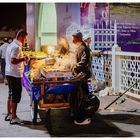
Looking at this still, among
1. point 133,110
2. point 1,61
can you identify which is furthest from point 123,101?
point 1,61

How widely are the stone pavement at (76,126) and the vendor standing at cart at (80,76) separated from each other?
0.21 meters

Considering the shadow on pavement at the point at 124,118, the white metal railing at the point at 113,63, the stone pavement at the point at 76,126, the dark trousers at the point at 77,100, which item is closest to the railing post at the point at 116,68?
the white metal railing at the point at 113,63

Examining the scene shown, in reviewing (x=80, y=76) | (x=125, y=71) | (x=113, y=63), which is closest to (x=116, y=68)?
(x=113, y=63)

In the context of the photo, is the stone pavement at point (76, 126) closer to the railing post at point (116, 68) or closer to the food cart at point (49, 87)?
the food cart at point (49, 87)

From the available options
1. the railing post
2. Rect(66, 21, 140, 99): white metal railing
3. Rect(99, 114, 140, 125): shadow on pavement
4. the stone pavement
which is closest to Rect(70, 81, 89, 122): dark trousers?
the stone pavement

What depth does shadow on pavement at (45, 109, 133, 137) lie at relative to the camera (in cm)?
720

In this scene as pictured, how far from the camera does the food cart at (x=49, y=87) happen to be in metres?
7.69

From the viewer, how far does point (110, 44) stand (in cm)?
1460

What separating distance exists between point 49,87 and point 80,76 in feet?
2.16

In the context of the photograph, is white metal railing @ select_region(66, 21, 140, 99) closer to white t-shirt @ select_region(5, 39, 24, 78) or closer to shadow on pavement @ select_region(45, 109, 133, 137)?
shadow on pavement @ select_region(45, 109, 133, 137)

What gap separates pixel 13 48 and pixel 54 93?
1.19 metres

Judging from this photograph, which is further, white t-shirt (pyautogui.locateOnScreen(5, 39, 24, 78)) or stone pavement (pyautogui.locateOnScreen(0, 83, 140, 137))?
white t-shirt (pyautogui.locateOnScreen(5, 39, 24, 78))

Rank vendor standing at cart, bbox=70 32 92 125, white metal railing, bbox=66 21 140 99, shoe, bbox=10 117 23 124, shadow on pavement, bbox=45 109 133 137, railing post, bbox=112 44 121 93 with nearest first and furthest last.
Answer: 1. shadow on pavement, bbox=45 109 133 137
2. vendor standing at cart, bbox=70 32 92 125
3. shoe, bbox=10 117 23 124
4. white metal railing, bbox=66 21 140 99
5. railing post, bbox=112 44 121 93

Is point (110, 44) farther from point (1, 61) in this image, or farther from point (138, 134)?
point (138, 134)
